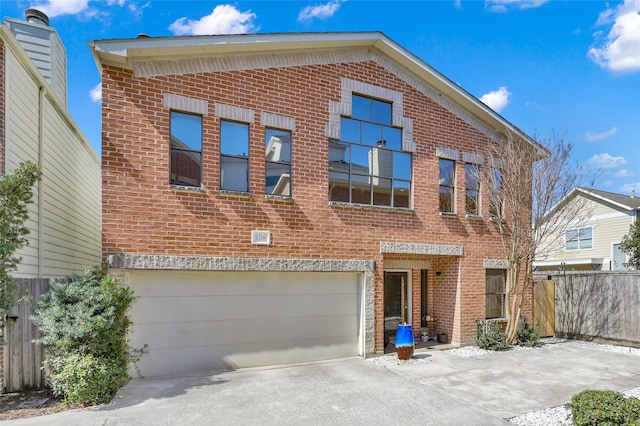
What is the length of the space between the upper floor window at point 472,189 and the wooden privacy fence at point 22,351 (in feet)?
34.8

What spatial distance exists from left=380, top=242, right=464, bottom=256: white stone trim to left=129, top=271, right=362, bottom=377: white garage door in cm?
116

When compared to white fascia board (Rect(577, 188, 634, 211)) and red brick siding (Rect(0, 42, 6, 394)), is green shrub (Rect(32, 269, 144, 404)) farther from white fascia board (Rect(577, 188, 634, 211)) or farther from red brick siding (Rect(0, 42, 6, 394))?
white fascia board (Rect(577, 188, 634, 211))

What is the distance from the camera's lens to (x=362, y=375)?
8.11 meters

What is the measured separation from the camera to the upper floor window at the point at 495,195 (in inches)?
458


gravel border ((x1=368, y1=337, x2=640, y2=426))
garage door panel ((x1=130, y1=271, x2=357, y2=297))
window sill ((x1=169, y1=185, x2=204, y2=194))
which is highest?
window sill ((x1=169, y1=185, x2=204, y2=194))

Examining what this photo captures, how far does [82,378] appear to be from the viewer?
6004mm

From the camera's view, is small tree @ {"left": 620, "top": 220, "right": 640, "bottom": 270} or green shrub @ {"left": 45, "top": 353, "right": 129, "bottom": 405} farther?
small tree @ {"left": 620, "top": 220, "right": 640, "bottom": 270}

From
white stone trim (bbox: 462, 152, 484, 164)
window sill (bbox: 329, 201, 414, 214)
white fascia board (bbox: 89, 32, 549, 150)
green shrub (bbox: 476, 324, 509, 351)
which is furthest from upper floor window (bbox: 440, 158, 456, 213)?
green shrub (bbox: 476, 324, 509, 351)

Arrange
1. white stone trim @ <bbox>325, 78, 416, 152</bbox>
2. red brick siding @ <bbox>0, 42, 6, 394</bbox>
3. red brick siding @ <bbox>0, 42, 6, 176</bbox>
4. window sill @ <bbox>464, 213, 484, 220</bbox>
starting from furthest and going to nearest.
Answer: window sill @ <bbox>464, 213, 484, 220</bbox> < white stone trim @ <bbox>325, 78, 416, 152</bbox> < red brick siding @ <bbox>0, 42, 6, 176</bbox> < red brick siding @ <bbox>0, 42, 6, 394</bbox>

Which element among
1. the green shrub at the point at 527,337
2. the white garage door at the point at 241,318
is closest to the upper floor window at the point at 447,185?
the white garage door at the point at 241,318

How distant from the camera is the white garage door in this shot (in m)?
7.88

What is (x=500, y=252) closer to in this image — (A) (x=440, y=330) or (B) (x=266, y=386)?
(A) (x=440, y=330)


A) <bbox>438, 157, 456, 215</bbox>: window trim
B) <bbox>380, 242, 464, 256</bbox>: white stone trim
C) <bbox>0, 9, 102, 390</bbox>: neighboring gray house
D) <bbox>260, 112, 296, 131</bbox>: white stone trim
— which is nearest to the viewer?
<bbox>0, 9, 102, 390</bbox>: neighboring gray house

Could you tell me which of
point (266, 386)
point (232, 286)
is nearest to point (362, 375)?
point (266, 386)
